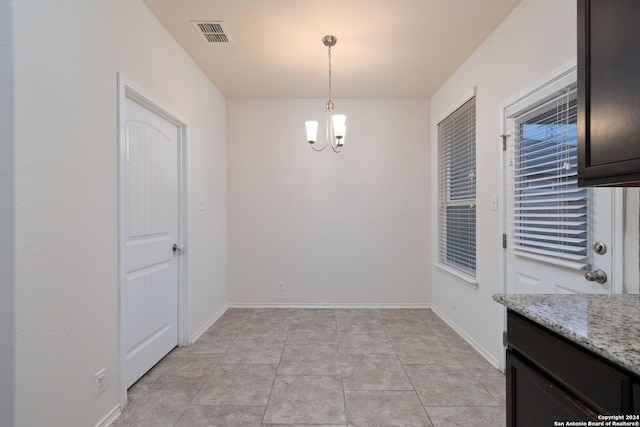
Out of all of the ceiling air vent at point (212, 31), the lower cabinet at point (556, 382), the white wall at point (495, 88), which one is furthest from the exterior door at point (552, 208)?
the ceiling air vent at point (212, 31)

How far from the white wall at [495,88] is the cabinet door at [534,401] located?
136 cm

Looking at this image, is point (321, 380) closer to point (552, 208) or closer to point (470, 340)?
point (470, 340)

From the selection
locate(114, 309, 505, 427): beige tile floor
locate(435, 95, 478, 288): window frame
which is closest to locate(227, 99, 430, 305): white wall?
locate(435, 95, 478, 288): window frame

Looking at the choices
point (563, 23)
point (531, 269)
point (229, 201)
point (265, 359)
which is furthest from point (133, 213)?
point (563, 23)

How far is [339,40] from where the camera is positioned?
2625 mm

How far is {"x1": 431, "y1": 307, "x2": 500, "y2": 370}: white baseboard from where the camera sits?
2504 millimetres

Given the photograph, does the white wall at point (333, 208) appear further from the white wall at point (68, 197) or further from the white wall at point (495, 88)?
the white wall at point (68, 197)

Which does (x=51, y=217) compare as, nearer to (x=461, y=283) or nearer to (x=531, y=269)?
(x=531, y=269)

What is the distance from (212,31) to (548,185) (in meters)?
2.70

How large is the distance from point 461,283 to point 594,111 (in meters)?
2.33

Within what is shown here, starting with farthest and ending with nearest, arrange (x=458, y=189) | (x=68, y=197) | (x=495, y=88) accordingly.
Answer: (x=458, y=189)
(x=495, y=88)
(x=68, y=197)

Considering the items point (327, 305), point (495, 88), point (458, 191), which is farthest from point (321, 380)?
point (495, 88)

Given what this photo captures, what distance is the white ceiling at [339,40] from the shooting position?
2205 mm

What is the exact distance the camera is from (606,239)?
5.06ft
